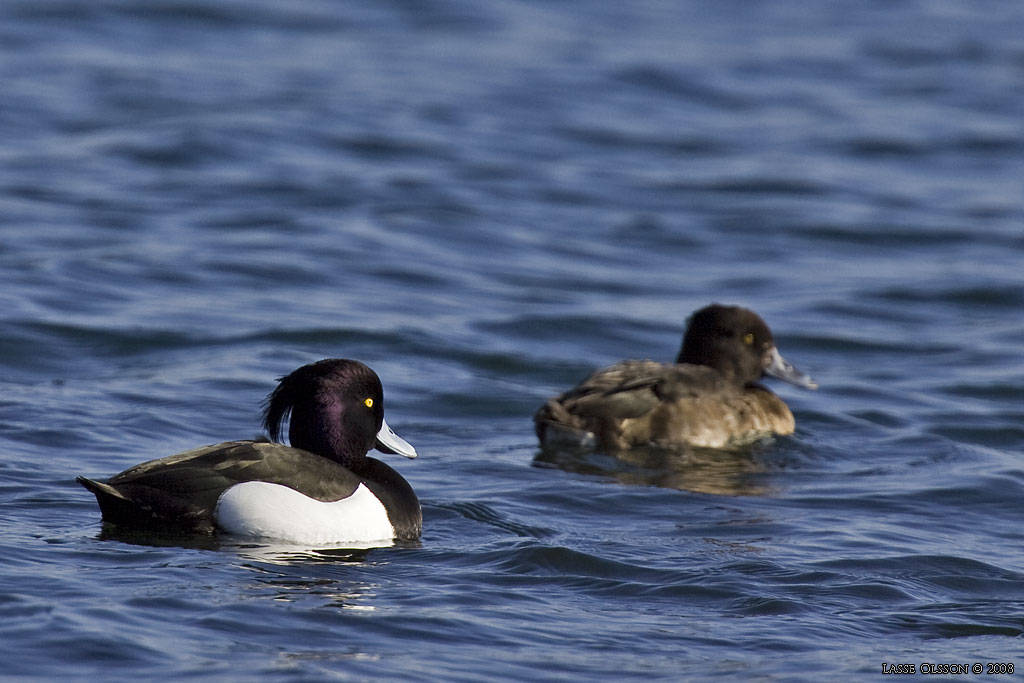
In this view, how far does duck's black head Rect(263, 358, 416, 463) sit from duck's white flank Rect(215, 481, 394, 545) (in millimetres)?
466

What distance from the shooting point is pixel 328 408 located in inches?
278

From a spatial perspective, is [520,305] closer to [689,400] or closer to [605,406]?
[689,400]

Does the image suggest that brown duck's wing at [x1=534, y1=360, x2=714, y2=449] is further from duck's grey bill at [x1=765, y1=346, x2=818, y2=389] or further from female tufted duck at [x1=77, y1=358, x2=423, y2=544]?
female tufted duck at [x1=77, y1=358, x2=423, y2=544]

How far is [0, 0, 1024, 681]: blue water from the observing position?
5.93 meters

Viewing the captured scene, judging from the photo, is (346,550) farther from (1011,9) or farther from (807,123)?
(1011,9)

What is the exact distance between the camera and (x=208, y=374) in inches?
404

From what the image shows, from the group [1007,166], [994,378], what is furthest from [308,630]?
[1007,166]

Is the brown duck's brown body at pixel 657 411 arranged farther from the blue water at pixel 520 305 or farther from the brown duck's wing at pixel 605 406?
the blue water at pixel 520 305

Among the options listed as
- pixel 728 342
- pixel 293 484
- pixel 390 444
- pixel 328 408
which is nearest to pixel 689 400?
pixel 728 342

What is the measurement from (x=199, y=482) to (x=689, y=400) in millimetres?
3621

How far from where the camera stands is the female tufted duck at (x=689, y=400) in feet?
30.0

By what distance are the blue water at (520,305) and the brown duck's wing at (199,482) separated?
0.40ft

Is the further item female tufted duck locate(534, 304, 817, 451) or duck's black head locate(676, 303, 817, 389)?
duck's black head locate(676, 303, 817, 389)

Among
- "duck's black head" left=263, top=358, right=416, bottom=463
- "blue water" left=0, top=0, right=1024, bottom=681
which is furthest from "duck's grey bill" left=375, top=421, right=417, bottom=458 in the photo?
"blue water" left=0, top=0, right=1024, bottom=681
